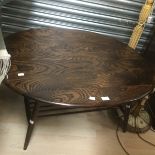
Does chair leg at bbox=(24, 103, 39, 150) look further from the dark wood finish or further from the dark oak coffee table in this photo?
the dark wood finish

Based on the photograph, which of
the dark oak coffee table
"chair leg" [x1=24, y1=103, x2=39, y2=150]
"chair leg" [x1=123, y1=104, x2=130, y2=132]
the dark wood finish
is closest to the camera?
the dark oak coffee table

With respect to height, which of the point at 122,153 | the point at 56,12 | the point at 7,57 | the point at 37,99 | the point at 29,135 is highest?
the point at 7,57

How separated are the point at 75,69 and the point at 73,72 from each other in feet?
0.14

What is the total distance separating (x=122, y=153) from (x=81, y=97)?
2.22 ft

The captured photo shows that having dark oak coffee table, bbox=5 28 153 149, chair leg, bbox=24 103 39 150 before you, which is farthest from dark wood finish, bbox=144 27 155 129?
chair leg, bbox=24 103 39 150

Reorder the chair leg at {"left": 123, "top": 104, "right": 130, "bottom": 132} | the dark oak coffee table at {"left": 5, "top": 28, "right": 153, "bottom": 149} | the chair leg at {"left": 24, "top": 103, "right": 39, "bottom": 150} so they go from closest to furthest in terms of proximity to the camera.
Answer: the dark oak coffee table at {"left": 5, "top": 28, "right": 153, "bottom": 149} → the chair leg at {"left": 24, "top": 103, "right": 39, "bottom": 150} → the chair leg at {"left": 123, "top": 104, "right": 130, "bottom": 132}

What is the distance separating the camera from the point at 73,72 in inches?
59.4

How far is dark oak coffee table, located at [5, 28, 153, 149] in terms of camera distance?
1.32 m

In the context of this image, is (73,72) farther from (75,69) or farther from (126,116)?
(126,116)

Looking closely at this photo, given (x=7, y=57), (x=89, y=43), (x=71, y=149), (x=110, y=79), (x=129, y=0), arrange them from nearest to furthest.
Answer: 1. (x=7, y=57)
2. (x=110, y=79)
3. (x=71, y=149)
4. (x=89, y=43)
5. (x=129, y=0)

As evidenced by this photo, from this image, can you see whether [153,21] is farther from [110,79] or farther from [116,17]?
[110,79]

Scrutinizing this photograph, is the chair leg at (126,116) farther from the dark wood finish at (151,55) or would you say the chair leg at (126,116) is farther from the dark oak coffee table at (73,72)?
the dark wood finish at (151,55)

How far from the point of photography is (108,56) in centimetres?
177

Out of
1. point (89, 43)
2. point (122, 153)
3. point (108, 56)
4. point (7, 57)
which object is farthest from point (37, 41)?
point (122, 153)
